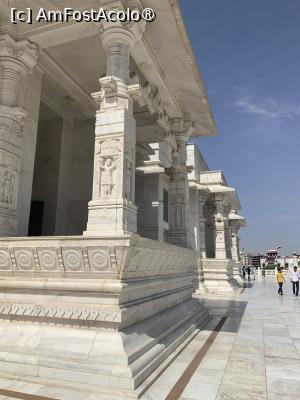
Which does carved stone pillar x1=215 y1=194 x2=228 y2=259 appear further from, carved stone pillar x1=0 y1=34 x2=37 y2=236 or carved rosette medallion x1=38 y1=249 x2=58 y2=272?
carved rosette medallion x1=38 y1=249 x2=58 y2=272

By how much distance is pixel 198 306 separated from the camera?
Result: 8703 millimetres

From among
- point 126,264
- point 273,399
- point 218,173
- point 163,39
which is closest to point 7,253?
point 126,264

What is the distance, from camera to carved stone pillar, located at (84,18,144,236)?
486 cm

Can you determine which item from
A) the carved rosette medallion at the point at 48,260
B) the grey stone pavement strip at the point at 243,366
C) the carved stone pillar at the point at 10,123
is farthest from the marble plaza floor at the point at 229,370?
the carved stone pillar at the point at 10,123

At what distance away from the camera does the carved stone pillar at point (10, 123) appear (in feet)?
19.2

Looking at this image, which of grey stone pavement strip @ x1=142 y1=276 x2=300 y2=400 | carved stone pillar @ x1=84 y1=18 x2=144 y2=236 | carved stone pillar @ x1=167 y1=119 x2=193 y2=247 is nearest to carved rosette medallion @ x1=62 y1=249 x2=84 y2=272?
carved stone pillar @ x1=84 y1=18 x2=144 y2=236

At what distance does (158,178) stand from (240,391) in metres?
9.84

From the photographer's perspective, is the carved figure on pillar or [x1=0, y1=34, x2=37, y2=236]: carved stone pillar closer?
the carved figure on pillar

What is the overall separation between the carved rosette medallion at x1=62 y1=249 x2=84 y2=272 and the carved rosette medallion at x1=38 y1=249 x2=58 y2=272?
0.17m

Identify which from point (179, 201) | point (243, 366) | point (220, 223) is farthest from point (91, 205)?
point (220, 223)

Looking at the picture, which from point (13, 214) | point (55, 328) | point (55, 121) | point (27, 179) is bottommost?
point (55, 328)

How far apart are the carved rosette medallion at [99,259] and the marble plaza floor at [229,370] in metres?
1.52

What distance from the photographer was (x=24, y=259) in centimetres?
480

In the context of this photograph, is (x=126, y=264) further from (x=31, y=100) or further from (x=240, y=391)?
(x=31, y=100)
